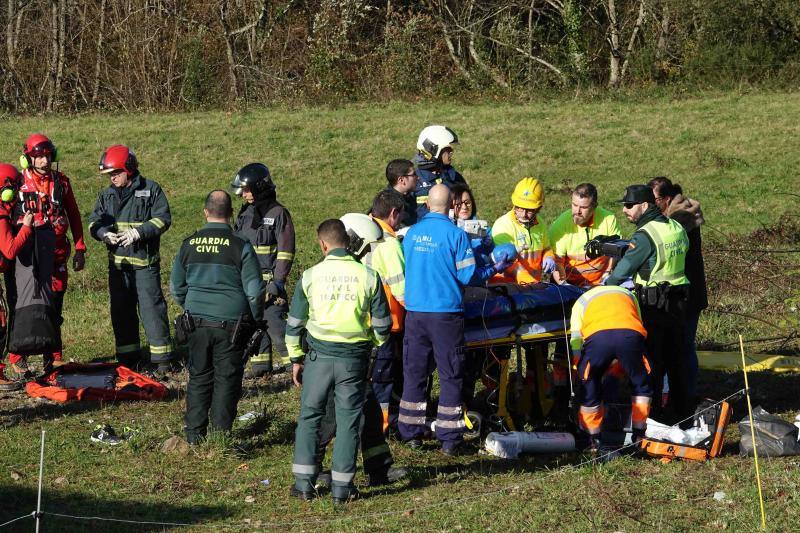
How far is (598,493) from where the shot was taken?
705cm

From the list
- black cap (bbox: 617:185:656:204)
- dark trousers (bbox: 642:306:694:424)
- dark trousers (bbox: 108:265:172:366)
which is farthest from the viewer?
dark trousers (bbox: 108:265:172:366)

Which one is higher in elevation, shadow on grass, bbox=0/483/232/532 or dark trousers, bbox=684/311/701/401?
dark trousers, bbox=684/311/701/401

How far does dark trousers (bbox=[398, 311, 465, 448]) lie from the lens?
26.1 feet

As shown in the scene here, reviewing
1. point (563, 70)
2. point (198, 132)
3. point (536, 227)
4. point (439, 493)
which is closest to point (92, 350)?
point (536, 227)

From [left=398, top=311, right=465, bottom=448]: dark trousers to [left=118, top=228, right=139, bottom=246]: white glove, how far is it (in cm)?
367

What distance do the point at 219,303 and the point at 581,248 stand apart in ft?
10.1

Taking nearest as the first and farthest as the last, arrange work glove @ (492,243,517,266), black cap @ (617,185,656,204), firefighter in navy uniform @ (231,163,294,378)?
work glove @ (492,243,517,266) < black cap @ (617,185,656,204) < firefighter in navy uniform @ (231,163,294,378)

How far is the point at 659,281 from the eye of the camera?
339 inches

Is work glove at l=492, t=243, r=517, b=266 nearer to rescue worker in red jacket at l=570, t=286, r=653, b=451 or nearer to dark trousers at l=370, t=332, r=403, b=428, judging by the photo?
rescue worker in red jacket at l=570, t=286, r=653, b=451

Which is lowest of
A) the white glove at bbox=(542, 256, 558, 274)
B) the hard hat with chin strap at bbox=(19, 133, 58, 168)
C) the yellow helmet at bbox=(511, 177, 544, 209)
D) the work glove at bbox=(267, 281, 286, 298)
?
the work glove at bbox=(267, 281, 286, 298)

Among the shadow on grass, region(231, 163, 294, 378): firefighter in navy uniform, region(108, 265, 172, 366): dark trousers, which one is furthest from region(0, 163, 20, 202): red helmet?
the shadow on grass

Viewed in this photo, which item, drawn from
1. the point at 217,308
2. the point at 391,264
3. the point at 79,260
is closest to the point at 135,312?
the point at 79,260

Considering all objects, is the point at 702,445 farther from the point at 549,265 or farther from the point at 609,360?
the point at 549,265

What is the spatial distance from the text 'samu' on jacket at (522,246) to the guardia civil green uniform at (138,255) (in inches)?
132
